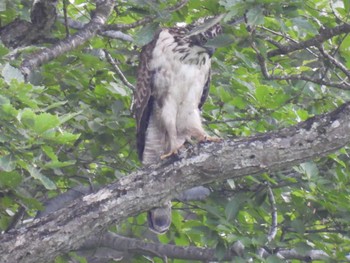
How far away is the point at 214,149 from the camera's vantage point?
3.78m

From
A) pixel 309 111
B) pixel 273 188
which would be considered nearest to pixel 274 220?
pixel 273 188

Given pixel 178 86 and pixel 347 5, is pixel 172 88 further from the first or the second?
pixel 347 5

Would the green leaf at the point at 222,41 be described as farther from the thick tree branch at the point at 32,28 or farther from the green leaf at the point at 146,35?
the thick tree branch at the point at 32,28

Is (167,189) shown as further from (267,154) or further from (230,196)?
(230,196)

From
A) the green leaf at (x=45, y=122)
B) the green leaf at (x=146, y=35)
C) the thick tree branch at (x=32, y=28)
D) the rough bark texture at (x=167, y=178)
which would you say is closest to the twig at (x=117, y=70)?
the thick tree branch at (x=32, y=28)

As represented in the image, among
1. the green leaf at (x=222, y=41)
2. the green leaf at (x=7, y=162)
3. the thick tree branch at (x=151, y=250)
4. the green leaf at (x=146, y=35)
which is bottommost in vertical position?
the thick tree branch at (x=151, y=250)

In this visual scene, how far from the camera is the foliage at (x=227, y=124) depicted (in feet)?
14.3

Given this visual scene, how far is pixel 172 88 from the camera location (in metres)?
5.07

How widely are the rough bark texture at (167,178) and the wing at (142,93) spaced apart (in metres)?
1.20

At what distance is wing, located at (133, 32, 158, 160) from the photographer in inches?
198

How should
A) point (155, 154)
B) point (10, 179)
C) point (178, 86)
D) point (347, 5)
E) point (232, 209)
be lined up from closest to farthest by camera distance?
point (347, 5) → point (10, 179) → point (232, 209) → point (178, 86) → point (155, 154)

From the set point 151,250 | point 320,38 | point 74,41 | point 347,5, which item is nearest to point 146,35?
point 74,41

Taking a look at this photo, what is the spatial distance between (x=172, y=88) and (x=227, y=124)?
1.34ft

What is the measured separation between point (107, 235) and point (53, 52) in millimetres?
1128
